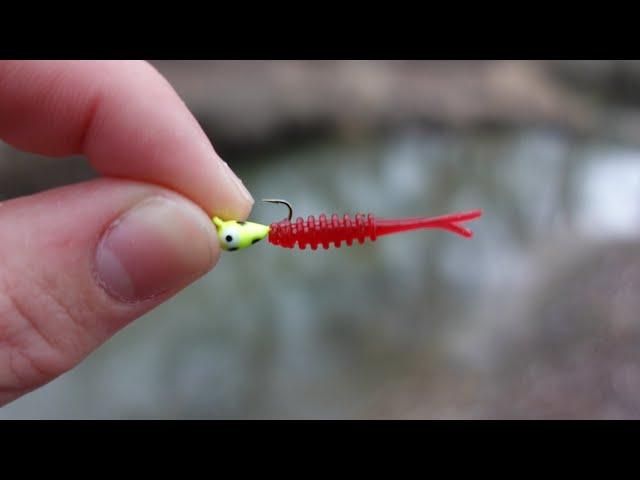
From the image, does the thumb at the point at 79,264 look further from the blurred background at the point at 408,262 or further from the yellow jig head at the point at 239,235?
the blurred background at the point at 408,262

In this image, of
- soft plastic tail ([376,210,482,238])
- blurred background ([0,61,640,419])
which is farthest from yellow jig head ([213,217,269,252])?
blurred background ([0,61,640,419])

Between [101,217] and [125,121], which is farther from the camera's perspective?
[125,121]

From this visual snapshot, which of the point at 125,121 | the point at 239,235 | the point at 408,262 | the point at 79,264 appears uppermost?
the point at 408,262

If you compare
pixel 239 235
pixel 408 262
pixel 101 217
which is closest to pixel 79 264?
pixel 101 217

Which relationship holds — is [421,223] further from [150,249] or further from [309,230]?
[150,249]

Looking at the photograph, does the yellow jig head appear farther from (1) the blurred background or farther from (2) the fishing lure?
(1) the blurred background
